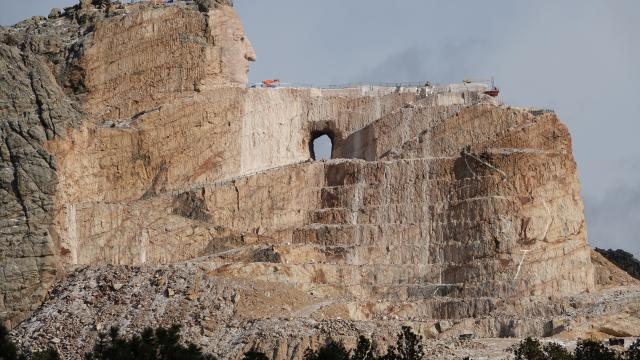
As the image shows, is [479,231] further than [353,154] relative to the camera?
No

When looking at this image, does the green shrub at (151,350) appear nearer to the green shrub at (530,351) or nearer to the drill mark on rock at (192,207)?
the green shrub at (530,351)

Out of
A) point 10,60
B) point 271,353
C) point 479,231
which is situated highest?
point 10,60

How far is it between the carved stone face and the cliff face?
106mm

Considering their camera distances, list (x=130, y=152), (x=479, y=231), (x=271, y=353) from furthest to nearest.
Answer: (x=130, y=152), (x=479, y=231), (x=271, y=353)

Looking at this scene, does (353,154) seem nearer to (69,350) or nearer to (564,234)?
(564,234)

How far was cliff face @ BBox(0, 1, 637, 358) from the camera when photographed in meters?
92.9

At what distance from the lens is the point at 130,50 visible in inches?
4348

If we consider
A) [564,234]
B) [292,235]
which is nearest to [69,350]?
[292,235]

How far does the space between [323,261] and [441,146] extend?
929cm

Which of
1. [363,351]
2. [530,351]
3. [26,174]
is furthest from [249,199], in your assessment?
[363,351]

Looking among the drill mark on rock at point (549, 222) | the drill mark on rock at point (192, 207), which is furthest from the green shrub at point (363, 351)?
the drill mark on rock at point (192, 207)

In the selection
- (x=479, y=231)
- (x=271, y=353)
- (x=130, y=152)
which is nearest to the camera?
(x=271, y=353)

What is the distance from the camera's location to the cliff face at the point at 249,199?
92875 mm

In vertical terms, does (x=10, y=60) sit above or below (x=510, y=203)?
above
